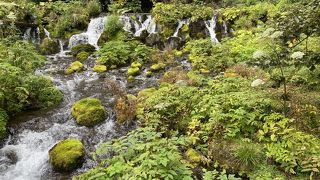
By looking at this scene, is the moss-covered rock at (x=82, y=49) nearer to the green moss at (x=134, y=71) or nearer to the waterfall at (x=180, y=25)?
the green moss at (x=134, y=71)

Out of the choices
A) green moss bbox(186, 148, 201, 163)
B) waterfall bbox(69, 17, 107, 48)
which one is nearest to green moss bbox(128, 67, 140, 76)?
waterfall bbox(69, 17, 107, 48)

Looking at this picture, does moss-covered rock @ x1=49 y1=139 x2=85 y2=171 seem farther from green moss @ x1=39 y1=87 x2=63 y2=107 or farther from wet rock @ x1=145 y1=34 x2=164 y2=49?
wet rock @ x1=145 y1=34 x2=164 y2=49

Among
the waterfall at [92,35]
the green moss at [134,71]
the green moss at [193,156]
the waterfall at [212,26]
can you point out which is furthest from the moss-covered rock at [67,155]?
the waterfall at [212,26]

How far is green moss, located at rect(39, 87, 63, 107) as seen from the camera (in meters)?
10.7

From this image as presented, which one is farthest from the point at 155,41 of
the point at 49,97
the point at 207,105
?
the point at 207,105

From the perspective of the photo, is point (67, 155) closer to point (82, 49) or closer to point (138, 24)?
point (82, 49)

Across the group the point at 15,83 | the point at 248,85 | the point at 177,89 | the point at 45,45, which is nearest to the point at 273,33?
the point at 248,85

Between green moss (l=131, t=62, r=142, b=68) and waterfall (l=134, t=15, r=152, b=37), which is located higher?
waterfall (l=134, t=15, r=152, b=37)

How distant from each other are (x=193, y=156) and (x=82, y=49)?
1137 cm

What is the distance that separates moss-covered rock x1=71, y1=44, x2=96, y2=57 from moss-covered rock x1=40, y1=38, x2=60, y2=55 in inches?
42.8

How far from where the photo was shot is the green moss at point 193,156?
704 centimetres

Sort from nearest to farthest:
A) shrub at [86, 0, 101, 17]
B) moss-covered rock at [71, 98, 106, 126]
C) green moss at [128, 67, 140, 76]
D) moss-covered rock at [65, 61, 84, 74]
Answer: moss-covered rock at [71, 98, 106, 126], green moss at [128, 67, 140, 76], moss-covered rock at [65, 61, 84, 74], shrub at [86, 0, 101, 17]

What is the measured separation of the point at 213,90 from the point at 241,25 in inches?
328

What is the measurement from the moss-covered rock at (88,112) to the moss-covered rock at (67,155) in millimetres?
1299
